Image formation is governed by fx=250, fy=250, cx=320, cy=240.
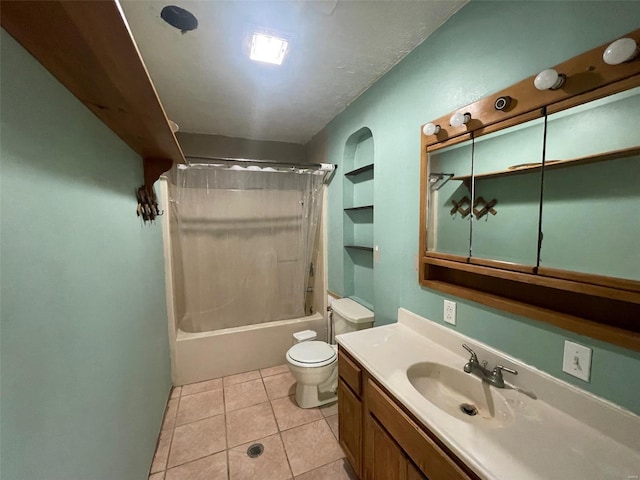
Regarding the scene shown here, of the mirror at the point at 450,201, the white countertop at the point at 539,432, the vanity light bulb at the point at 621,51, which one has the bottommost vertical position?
the white countertop at the point at 539,432

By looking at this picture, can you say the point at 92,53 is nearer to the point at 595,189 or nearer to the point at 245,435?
the point at 595,189

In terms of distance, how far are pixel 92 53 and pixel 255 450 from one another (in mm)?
2069

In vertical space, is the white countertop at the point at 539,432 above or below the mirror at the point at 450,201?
below

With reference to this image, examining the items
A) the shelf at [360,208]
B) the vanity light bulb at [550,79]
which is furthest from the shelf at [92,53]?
the shelf at [360,208]

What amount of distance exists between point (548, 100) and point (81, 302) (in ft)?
5.80

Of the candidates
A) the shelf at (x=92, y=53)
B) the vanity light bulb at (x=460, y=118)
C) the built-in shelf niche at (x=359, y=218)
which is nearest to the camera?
the shelf at (x=92, y=53)

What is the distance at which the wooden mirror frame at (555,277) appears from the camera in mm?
754

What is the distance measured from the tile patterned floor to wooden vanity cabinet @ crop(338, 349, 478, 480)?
279 millimetres

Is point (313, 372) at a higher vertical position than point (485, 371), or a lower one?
lower

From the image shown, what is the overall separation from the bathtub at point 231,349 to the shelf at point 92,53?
1928 mm

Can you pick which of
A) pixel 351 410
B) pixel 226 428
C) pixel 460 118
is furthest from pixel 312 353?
pixel 460 118

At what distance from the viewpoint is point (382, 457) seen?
1096 mm

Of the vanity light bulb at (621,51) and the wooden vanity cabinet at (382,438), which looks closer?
the vanity light bulb at (621,51)

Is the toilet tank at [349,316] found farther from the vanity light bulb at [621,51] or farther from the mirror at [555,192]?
the vanity light bulb at [621,51]
